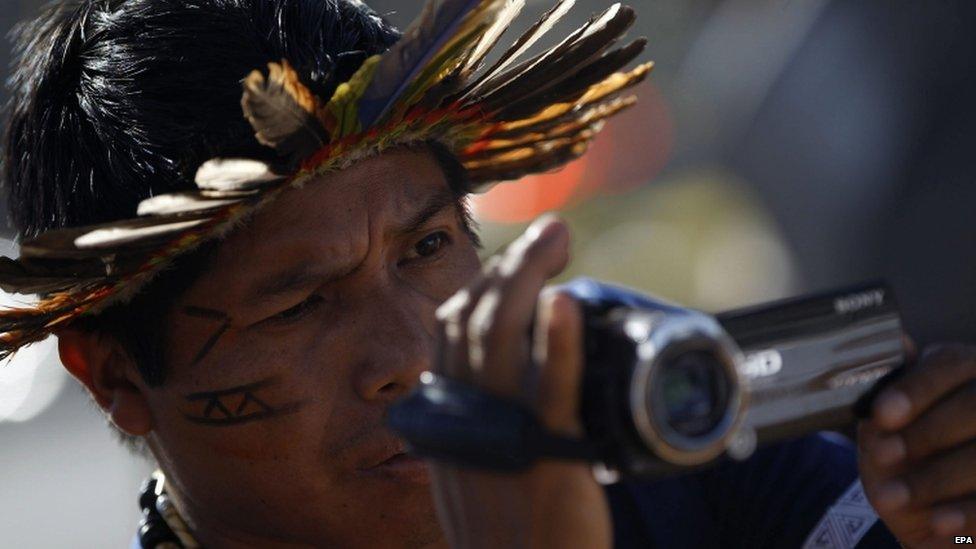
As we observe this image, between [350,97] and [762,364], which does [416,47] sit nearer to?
[350,97]

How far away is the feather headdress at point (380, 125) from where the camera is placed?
7.36 feet

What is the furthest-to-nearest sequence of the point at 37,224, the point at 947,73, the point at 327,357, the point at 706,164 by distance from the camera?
the point at 706,164 → the point at 947,73 → the point at 37,224 → the point at 327,357

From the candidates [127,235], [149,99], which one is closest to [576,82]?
[149,99]

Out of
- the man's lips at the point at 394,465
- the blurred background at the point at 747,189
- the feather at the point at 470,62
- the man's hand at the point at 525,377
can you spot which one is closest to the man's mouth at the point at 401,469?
the man's lips at the point at 394,465

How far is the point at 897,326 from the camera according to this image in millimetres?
1871

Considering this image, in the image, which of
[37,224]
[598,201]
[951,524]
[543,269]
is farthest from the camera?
[598,201]

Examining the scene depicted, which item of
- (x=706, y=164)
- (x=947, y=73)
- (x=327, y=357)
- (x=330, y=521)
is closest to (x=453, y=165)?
(x=327, y=357)

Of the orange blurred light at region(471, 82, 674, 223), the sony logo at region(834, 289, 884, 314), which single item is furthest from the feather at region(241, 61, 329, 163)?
the orange blurred light at region(471, 82, 674, 223)

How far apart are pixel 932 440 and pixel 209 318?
119 centimetres

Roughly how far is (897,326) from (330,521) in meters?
1.01

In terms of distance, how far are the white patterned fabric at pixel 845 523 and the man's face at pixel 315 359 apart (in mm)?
638

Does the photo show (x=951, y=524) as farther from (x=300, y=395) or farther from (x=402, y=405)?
(x=300, y=395)

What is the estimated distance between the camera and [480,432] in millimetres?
1540

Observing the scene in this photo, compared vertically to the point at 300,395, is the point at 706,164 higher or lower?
lower
